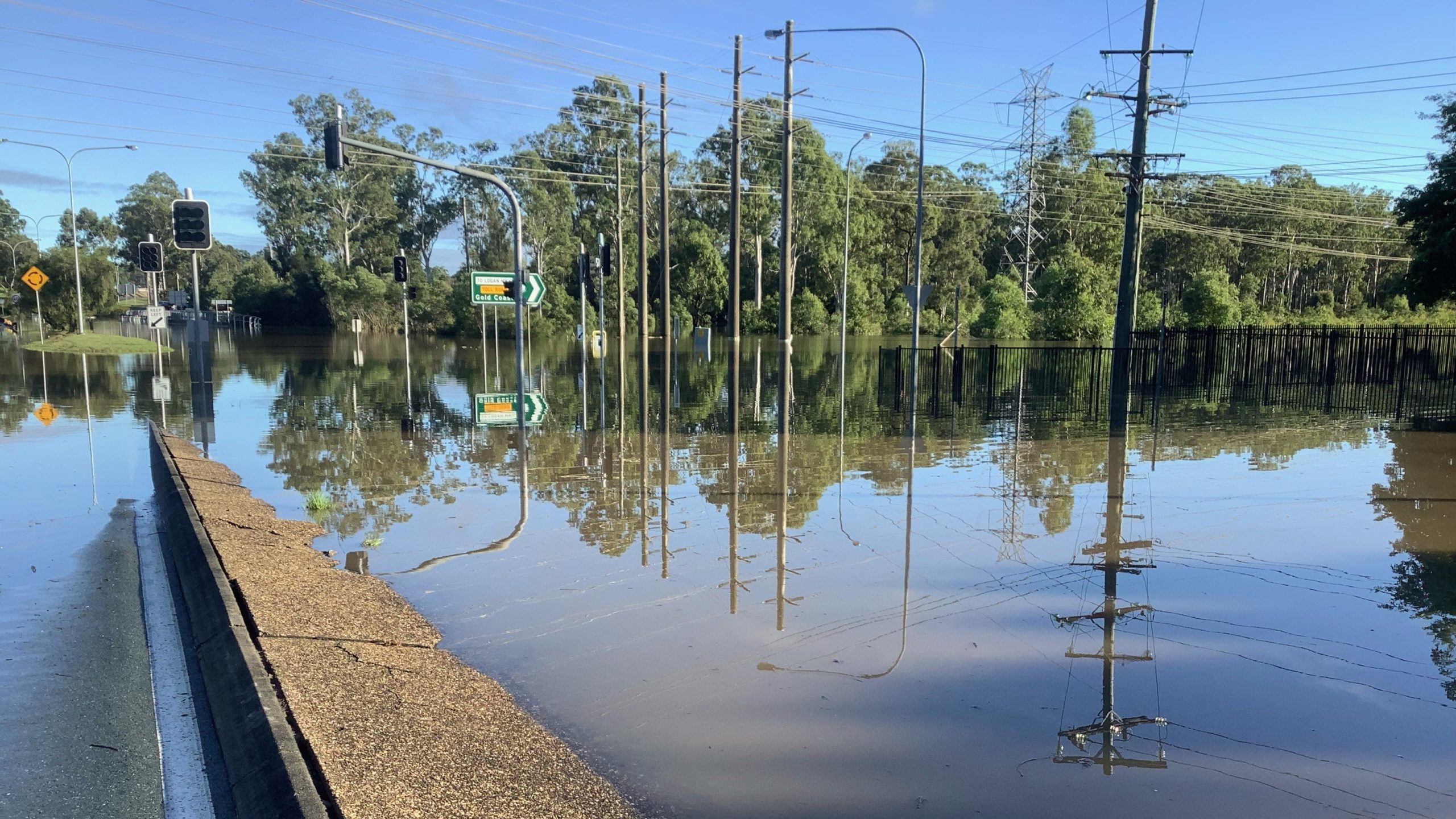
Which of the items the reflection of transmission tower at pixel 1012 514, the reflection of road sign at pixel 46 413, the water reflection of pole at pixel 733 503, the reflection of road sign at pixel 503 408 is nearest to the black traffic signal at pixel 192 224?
the reflection of road sign at pixel 503 408

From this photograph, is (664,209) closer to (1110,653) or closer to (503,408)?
(503,408)

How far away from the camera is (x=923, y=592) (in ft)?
30.1

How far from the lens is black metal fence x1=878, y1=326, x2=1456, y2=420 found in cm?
2473

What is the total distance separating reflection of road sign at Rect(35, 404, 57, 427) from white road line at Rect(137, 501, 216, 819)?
15.1 metres

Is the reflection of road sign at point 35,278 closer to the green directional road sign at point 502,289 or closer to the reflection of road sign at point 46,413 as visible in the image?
the reflection of road sign at point 46,413

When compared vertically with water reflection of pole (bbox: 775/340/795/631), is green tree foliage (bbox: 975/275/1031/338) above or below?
above

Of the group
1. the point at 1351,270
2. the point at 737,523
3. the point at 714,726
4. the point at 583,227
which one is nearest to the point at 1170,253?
the point at 1351,270

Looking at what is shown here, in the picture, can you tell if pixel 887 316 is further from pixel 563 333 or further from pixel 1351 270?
pixel 1351 270

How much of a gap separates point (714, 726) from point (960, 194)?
84.6m

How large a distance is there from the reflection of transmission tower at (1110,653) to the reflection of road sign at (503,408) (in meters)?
9.23

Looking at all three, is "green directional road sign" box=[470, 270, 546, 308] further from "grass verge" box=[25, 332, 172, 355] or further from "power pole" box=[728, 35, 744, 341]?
"grass verge" box=[25, 332, 172, 355]

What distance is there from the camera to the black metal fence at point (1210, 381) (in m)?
24.7

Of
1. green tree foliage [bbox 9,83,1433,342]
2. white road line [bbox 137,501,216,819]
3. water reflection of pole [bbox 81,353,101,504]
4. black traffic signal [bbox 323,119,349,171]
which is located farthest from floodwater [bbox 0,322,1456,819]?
green tree foliage [bbox 9,83,1433,342]

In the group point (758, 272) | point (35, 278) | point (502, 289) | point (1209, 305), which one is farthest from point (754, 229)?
point (502, 289)
